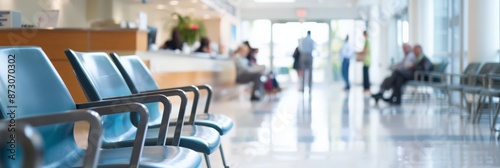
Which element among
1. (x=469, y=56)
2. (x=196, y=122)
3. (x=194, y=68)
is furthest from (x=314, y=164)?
(x=194, y=68)

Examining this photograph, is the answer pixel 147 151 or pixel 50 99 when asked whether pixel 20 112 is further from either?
pixel 147 151

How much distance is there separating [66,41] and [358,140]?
2.67 meters

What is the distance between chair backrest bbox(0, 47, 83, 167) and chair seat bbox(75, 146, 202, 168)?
4.1 inches

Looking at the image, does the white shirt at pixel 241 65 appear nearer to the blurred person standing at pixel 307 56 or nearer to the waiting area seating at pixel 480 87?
the blurred person standing at pixel 307 56

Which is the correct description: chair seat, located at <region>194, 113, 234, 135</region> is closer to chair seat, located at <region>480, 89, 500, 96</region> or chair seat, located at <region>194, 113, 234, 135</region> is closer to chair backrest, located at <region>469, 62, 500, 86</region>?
chair seat, located at <region>480, 89, 500, 96</region>

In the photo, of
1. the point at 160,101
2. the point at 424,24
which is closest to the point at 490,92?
the point at 160,101

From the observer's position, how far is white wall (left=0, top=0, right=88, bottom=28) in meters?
9.86

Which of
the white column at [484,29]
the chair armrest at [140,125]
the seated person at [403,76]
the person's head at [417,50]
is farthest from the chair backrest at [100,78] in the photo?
the person's head at [417,50]

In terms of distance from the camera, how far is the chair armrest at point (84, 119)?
1661 mm

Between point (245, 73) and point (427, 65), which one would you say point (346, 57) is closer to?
point (245, 73)

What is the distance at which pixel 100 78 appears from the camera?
3404 mm

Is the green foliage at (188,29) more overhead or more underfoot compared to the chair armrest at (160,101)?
more overhead

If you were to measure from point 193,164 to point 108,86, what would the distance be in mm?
1234

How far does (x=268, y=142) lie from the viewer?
230 inches
